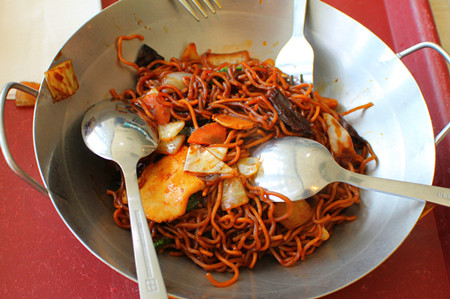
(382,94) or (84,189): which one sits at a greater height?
(84,189)

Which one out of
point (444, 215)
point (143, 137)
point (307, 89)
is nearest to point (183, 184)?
point (143, 137)

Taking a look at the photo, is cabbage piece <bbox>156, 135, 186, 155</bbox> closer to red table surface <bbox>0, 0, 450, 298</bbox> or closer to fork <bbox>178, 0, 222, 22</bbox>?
red table surface <bbox>0, 0, 450, 298</bbox>

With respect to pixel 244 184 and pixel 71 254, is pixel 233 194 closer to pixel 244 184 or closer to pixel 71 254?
pixel 244 184

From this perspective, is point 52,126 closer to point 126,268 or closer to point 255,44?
point 126,268

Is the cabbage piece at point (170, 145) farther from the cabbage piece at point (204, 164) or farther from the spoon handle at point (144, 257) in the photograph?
the spoon handle at point (144, 257)

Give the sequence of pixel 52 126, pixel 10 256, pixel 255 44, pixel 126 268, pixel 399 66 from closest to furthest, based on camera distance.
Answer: pixel 126 268 < pixel 52 126 < pixel 10 256 < pixel 399 66 < pixel 255 44

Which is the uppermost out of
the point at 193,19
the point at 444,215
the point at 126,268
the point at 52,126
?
the point at 193,19

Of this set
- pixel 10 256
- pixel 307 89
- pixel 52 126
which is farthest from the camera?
pixel 307 89
